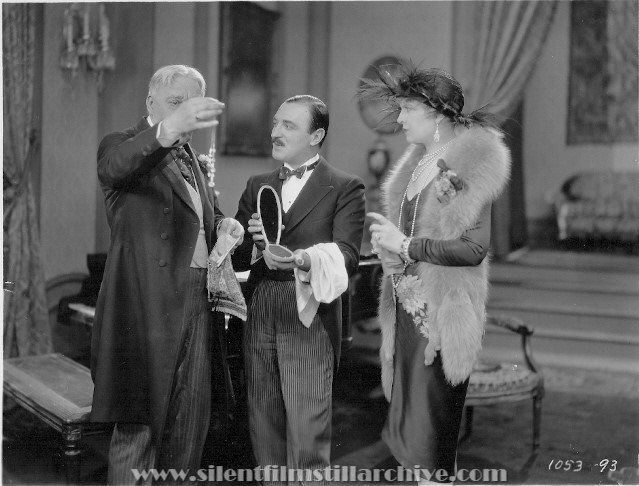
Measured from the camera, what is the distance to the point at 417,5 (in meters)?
7.41

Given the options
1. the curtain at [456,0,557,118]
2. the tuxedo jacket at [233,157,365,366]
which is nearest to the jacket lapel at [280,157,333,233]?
the tuxedo jacket at [233,157,365,366]

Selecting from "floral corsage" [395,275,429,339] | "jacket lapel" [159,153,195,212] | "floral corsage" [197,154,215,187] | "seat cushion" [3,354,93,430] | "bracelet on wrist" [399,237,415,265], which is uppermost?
"floral corsage" [197,154,215,187]

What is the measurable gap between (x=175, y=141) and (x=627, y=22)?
26.3 ft

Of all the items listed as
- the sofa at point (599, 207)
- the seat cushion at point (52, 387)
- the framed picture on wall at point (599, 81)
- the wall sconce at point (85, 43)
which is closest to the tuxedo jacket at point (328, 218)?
the seat cushion at point (52, 387)

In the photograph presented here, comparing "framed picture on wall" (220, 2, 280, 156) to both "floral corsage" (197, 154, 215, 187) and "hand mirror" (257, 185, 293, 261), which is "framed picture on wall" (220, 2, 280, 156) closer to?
"floral corsage" (197, 154, 215, 187)

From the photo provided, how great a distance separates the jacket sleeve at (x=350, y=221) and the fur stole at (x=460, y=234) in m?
0.20

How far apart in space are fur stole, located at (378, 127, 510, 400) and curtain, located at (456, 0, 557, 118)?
13.0 feet

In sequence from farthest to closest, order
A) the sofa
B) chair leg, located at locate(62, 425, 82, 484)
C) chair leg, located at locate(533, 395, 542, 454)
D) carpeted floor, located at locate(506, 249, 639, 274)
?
1. the sofa
2. carpeted floor, located at locate(506, 249, 639, 274)
3. chair leg, located at locate(533, 395, 542, 454)
4. chair leg, located at locate(62, 425, 82, 484)

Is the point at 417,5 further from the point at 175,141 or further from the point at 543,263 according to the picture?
the point at 175,141

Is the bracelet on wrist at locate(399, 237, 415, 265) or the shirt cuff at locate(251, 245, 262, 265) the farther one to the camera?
the shirt cuff at locate(251, 245, 262, 265)

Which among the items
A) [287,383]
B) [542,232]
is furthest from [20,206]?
[542,232]

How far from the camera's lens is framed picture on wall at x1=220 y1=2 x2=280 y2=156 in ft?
19.4

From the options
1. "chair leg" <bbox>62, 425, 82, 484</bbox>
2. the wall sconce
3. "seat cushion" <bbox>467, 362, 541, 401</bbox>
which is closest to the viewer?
"chair leg" <bbox>62, 425, 82, 484</bbox>

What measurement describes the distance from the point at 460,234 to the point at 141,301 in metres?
1.03
